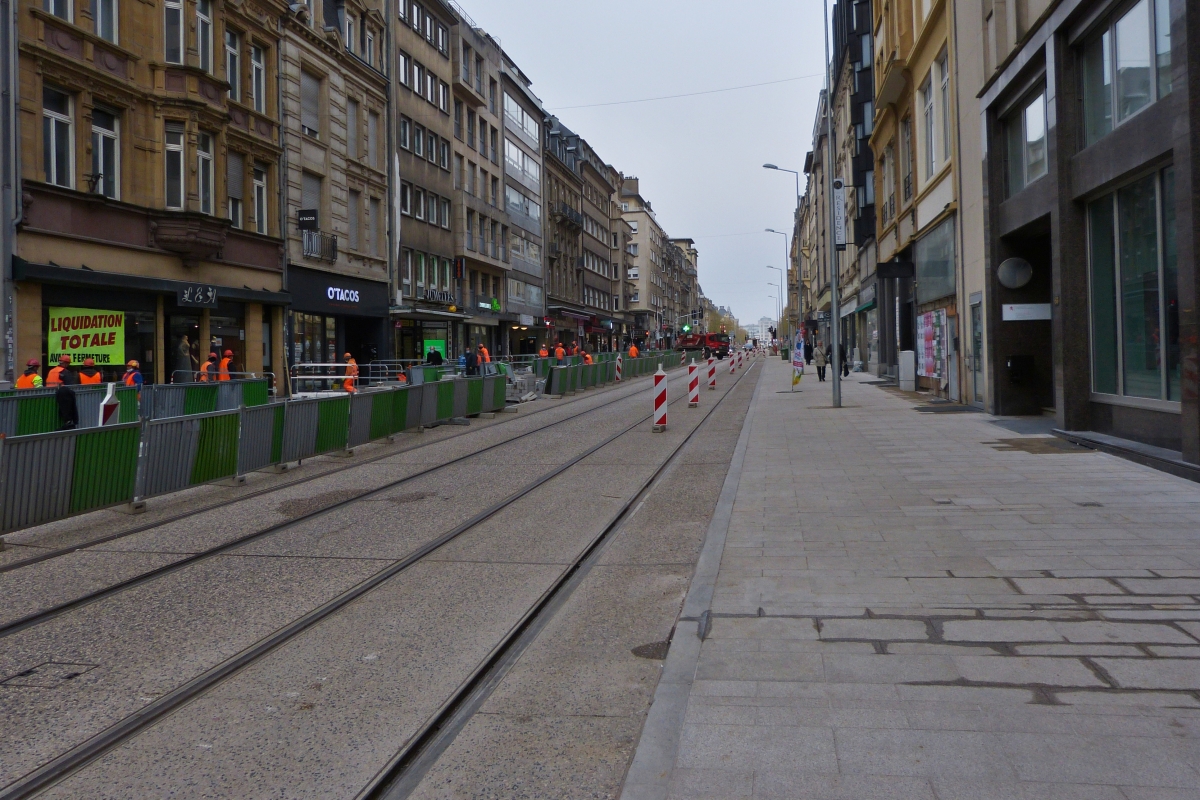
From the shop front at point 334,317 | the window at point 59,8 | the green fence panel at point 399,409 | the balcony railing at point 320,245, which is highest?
the window at point 59,8

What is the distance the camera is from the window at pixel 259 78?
28453mm

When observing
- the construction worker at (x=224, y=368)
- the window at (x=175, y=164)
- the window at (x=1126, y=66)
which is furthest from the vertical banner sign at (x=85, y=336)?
the window at (x=1126, y=66)

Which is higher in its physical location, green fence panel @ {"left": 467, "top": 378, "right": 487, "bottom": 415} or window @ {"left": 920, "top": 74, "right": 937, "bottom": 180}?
window @ {"left": 920, "top": 74, "right": 937, "bottom": 180}

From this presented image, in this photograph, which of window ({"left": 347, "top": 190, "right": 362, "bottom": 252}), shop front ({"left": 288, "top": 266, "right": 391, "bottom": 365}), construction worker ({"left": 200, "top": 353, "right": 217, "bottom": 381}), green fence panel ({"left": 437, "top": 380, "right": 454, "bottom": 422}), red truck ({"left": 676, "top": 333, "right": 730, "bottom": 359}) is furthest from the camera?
red truck ({"left": 676, "top": 333, "right": 730, "bottom": 359})

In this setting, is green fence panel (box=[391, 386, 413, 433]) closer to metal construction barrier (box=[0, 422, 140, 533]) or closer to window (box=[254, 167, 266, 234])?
metal construction barrier (box=[0, 422, 140, 533])

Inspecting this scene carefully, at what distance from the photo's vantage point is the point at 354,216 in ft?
115

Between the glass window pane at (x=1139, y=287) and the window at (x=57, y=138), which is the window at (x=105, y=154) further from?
the glass window pane at (x=1139, y=287)

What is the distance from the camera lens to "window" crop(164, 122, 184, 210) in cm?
2381

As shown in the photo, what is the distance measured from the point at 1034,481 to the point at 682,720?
7577 millimetres

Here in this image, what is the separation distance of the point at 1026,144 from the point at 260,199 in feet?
68.8

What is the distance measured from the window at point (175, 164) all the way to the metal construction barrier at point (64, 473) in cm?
1575

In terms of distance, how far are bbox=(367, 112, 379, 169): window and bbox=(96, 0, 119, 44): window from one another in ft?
46.8

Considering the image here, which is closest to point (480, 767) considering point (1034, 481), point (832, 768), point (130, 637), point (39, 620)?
point (832, 768)

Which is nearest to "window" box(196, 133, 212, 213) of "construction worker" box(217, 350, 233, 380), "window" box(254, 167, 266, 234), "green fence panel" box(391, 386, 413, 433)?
"window" box(254, 167, 266, 234)
